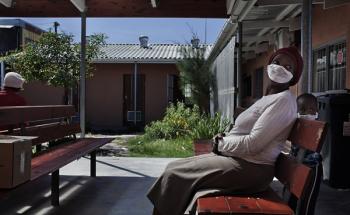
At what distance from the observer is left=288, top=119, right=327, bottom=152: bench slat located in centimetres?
360

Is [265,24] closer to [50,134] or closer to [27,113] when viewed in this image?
[50,134]

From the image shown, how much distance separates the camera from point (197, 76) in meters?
18.4

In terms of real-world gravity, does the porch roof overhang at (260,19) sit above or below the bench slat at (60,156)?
above

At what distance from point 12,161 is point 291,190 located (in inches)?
79.5

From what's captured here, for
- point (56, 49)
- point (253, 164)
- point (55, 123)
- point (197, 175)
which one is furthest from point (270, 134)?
point (56, 49)

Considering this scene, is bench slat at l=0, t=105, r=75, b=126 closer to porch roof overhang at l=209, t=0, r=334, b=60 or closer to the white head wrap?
the white head wrap

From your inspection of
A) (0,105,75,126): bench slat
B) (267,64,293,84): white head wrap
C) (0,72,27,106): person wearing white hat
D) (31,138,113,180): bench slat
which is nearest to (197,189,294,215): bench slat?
(267,64,293,84): white head wrap

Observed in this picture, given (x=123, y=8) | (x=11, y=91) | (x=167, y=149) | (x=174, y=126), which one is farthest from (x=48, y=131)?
(x=174, y=126)

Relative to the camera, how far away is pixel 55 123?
26.0 ft

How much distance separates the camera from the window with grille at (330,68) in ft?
29.7

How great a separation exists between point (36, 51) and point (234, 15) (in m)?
5.92

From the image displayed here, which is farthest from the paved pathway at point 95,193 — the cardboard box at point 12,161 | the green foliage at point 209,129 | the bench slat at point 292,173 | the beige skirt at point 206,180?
the green foliage at point 209,129

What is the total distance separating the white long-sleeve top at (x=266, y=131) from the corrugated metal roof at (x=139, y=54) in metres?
15.1

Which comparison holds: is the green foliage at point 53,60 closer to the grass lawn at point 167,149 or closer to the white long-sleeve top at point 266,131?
the grass lawn at point 167,149
